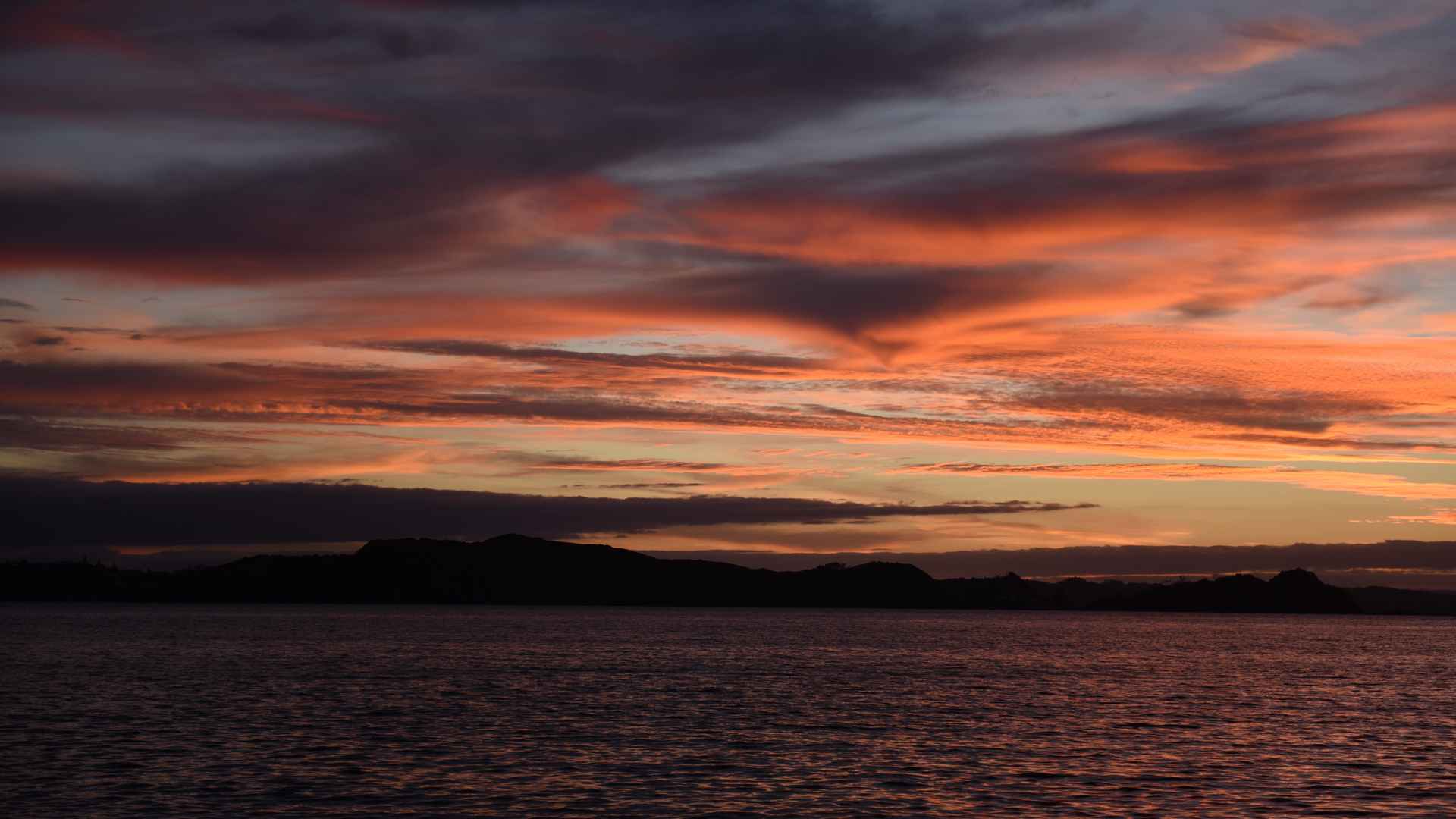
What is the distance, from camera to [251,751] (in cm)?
6300

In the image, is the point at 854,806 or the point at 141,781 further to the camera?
the point at 141,781

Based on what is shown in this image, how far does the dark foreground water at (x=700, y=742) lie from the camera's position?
51.0 meters

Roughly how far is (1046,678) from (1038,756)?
64829 millimetres

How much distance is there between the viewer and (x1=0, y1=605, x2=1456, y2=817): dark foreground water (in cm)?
5097

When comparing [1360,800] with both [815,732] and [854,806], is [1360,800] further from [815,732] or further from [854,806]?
[815,732]

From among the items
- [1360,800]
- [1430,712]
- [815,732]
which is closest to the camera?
[1360,800]

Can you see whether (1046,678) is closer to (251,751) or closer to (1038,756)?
(1038,756)

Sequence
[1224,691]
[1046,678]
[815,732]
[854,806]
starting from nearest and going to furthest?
1. [854,806]
2. [815,732]
3. [1224,691]
4. [1046,678]

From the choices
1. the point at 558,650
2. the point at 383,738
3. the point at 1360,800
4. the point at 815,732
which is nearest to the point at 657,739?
the point at 815,732

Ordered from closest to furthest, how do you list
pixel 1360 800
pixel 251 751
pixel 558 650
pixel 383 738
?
pixel 1360 800 < pixel 251 751 < pixel 383 738 < pixel 558 650

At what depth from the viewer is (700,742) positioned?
68938mm

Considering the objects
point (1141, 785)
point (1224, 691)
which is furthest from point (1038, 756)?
point (1224, 691)

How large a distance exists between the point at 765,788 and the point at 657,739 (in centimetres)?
1670

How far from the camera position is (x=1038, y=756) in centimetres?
6488
